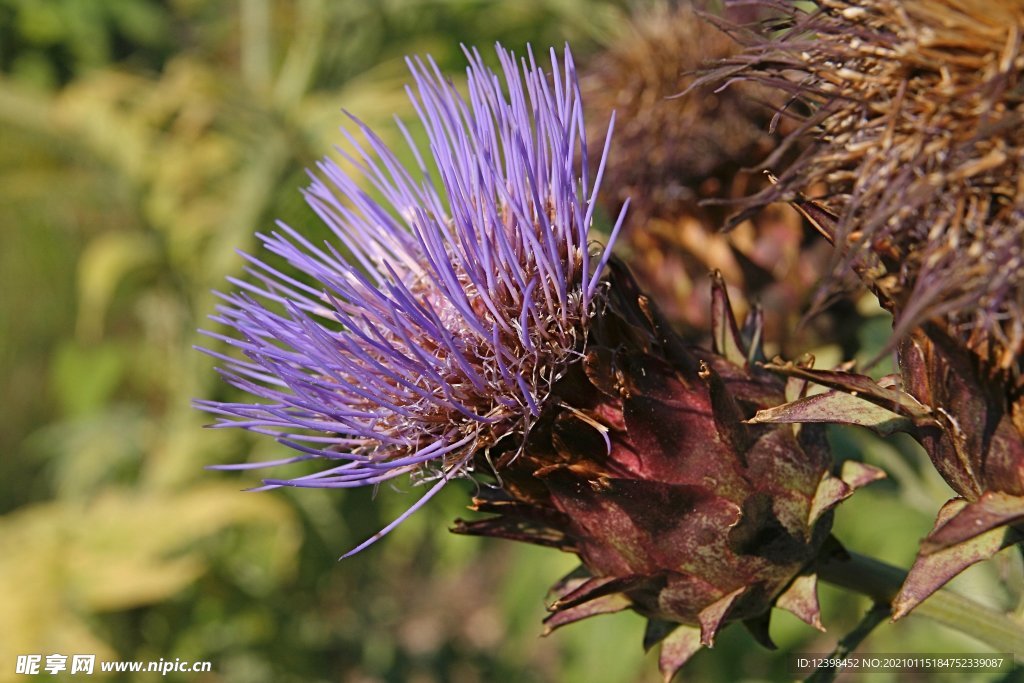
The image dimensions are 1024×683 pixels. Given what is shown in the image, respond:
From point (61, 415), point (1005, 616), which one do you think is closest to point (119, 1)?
point (61, 415)

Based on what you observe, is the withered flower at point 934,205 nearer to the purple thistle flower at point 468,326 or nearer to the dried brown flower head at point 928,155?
the dried brown flower head at point 928,155

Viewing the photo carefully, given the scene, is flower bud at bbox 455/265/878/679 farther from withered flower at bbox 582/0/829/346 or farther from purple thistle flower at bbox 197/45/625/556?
withered flower at bbox 582/0/829/346

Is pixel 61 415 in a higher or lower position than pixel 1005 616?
lower

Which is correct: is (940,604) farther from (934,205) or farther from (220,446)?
(220,446)

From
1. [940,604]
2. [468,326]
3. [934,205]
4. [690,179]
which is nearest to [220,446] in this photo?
[690,179]

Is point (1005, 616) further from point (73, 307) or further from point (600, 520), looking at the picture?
A: point (73, 307)

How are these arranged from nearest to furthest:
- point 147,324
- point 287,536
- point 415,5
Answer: point 287,536 → point 415,5 → point 147,324
